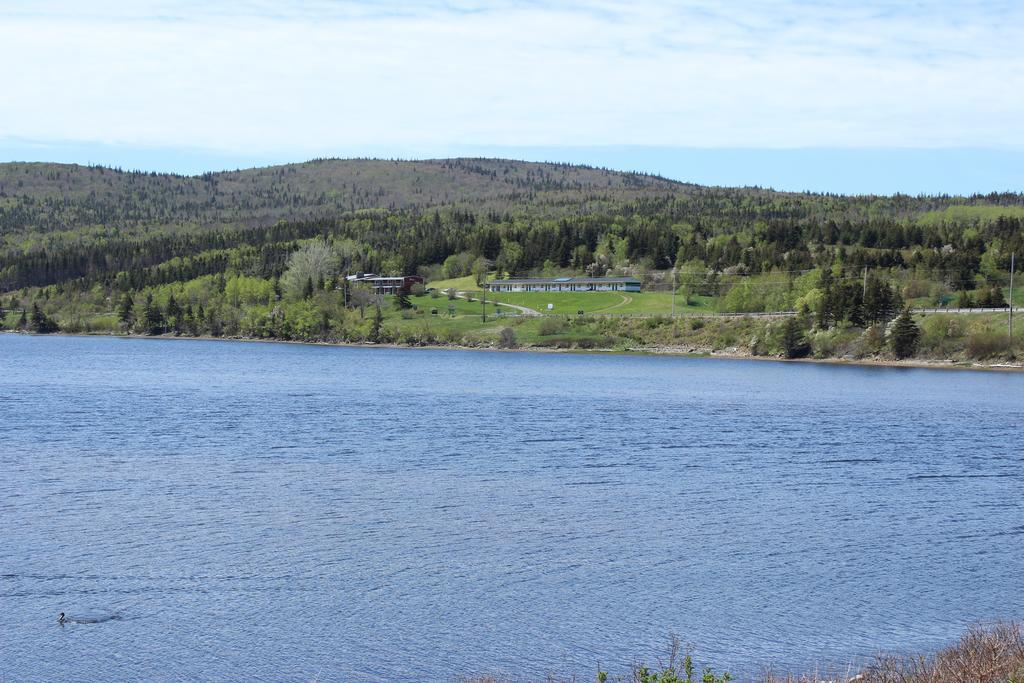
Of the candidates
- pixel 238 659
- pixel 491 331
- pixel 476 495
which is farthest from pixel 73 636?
pixel 491 331

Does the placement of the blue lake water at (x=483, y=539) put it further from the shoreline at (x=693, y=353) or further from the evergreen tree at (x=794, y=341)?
the evergreen tree at (x=794, y=341)

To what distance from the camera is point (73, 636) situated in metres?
21.7

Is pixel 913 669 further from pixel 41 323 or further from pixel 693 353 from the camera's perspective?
pixel 41 323

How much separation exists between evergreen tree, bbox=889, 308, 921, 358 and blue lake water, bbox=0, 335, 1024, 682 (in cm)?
5452

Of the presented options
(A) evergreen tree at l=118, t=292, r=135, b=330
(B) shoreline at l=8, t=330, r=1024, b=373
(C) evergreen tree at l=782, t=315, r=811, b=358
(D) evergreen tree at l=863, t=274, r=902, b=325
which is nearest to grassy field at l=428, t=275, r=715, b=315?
(B) shoreline at l=8, t=330, r=1024, b=373

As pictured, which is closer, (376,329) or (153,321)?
(376,329)

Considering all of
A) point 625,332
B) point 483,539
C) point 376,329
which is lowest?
point 483,539

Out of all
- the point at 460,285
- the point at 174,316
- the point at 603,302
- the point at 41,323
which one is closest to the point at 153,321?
the point at 174,316

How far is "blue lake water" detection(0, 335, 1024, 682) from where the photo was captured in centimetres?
2181

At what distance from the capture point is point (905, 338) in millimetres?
115000

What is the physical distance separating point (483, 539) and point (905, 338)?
94576 mm

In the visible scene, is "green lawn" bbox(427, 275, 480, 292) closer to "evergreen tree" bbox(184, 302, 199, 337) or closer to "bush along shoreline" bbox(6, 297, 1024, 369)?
"bush along shoreline" bbox(6, 297, 1024, 369)

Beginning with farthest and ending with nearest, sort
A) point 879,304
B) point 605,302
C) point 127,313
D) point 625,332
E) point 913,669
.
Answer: point 127,313, point 605,302, point 625,332, point 879,304, point 913,669

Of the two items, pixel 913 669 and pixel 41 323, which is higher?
pixel 913 669
